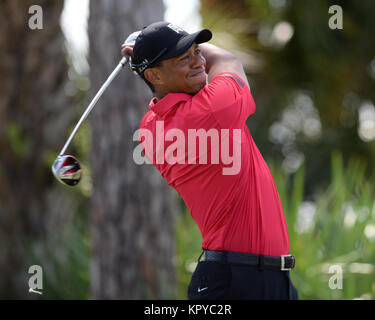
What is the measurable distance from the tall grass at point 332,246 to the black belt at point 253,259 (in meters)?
2.00

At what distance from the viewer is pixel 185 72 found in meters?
2.78

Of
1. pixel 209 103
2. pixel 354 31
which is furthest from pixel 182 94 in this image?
pixel 354 31

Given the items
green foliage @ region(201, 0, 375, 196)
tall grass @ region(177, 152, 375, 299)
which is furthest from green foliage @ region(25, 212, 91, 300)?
green foliage @ region(201, 0, 375, 196)

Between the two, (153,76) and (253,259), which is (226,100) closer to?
(153,76)

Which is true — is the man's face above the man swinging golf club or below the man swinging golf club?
above

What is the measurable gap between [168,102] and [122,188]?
2.64 m

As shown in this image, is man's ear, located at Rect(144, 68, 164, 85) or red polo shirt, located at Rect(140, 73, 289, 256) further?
A: man's ear, located at Rect(144, 68, 164, 85)

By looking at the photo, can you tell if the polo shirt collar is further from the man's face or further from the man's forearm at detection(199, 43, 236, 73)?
the man's forearm at detection(199, 43, 236, 73)

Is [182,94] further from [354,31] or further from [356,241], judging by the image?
[354,31]

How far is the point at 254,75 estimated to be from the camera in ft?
38.8

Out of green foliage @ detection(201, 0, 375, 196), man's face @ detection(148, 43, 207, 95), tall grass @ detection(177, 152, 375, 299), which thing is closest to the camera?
man's face @ detection(148, 43, 207, 95)

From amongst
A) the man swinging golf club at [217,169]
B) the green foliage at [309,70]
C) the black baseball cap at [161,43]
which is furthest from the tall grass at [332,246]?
the green foliage at [309,70]

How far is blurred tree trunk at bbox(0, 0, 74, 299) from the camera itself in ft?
22.3

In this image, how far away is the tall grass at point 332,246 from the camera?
480 centimetres
